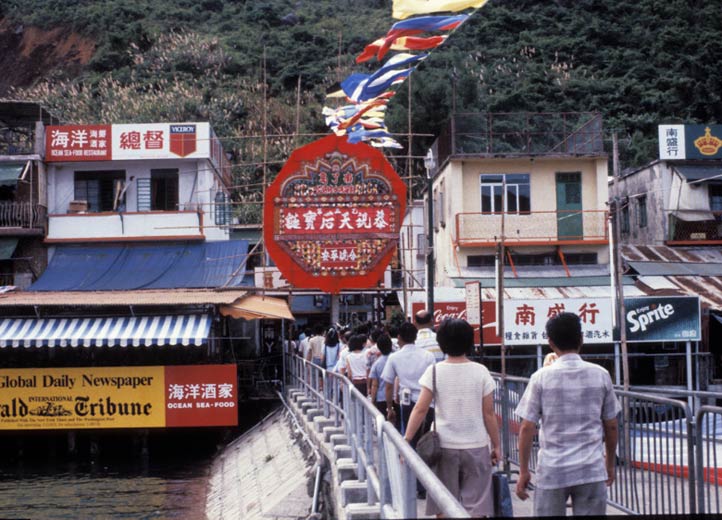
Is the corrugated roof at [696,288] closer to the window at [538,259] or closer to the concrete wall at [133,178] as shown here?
the window at [538,259]

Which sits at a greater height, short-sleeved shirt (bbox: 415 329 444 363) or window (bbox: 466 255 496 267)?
window (bbox: 466 255 496 267)

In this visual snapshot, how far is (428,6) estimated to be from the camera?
12445 mm

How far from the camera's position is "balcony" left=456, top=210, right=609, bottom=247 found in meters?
29.8

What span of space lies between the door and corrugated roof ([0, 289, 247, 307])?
11850mm

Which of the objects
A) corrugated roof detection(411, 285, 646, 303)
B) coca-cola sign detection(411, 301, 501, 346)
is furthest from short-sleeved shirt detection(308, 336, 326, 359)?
corrugated roof detection(411, 285, 646, 303)

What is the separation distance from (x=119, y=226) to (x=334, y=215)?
363 inches

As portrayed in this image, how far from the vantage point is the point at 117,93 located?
57594 millimetres

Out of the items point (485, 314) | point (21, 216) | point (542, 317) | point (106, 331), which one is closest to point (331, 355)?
Result: point (485, 314)

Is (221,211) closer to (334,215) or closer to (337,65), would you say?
(334,215)

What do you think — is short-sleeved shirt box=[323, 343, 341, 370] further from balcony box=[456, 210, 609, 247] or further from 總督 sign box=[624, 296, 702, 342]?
balcony box=[456, 210, 609, 247]

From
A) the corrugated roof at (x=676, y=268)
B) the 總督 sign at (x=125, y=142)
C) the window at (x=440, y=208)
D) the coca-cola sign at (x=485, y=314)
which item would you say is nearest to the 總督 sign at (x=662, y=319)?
A: the coca-cola sign at (x=485, y=314)

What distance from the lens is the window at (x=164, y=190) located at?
96.4ft

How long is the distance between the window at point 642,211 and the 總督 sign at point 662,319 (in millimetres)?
12141

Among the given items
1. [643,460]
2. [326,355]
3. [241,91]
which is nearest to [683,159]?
[326,355]
